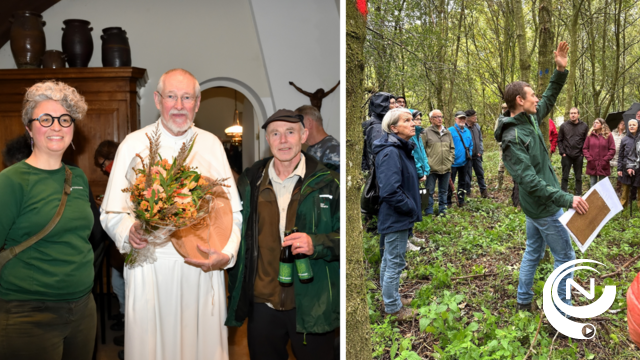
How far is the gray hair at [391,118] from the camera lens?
86.4 inches

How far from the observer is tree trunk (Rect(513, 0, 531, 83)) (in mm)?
2230

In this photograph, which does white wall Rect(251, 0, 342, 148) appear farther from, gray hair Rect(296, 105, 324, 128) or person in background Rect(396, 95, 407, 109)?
person in background Rect(396, 95, 407, 109)

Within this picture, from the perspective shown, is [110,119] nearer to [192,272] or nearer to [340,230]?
[192,272]

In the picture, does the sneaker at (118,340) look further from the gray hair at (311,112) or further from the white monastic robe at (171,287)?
the gray hair at (311,112)

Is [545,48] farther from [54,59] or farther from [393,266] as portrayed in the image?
[54,59]

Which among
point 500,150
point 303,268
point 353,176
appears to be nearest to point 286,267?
point 303,268

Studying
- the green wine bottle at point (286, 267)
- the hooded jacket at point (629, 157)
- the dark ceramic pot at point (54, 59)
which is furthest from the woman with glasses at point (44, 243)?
the hooded jacket at point (629, 157)

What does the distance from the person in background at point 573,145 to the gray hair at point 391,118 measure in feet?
2.38

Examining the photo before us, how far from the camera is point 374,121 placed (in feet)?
7.51

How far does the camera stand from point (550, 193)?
221cm

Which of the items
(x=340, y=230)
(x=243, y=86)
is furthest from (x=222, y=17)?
(x=340, y=230)

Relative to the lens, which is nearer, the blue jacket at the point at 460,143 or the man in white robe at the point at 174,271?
the man in white robe at the point at 174,271

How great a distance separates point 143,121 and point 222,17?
30.7 inches

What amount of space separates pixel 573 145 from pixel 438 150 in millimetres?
617
